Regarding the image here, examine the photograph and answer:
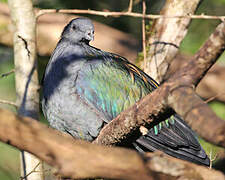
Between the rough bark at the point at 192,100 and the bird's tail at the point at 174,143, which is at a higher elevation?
the rough bark at the point at 192,100

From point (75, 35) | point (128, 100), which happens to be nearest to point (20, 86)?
point (75, 35)

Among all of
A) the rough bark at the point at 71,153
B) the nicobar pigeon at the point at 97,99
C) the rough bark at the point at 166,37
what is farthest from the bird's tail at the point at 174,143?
the rough bark at the point at 71,153

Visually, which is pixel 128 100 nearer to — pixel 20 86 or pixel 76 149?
pixel 20 86

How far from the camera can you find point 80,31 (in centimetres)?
516

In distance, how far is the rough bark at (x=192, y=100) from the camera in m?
2.63

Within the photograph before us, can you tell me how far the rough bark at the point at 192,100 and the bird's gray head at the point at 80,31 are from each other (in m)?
1.93

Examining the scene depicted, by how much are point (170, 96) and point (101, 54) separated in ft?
7.29

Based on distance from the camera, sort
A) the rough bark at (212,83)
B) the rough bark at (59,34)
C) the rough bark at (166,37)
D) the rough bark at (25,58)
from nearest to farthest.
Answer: the rough bark at (25,58), the rough bark at (166,37), the rough bark at (59,34), the rough bark at (212,83)

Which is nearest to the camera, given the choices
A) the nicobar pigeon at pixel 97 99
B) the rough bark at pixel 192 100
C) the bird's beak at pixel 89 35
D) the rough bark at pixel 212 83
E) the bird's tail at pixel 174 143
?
the rough bark at pixel 192 100

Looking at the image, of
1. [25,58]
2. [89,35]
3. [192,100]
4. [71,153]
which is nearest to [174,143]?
[89,35]

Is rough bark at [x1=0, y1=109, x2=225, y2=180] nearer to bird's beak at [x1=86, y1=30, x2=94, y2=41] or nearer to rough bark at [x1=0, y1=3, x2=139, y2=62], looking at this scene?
bird's beak at [x1=86, y1=30, x2=94, y2=41]

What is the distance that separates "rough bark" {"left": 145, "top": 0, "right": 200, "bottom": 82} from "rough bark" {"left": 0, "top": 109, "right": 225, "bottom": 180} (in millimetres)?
3090

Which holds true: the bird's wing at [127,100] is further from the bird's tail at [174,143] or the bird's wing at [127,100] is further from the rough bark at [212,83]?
the rough bark at [212,83]

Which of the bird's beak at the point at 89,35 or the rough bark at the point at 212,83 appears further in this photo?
the rough bark at the point at 212,83
